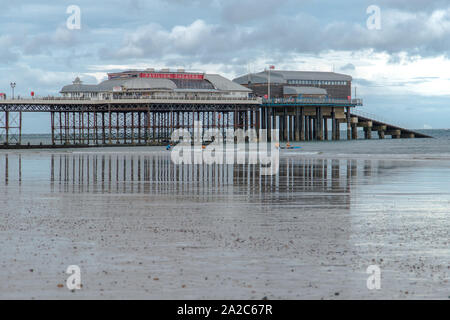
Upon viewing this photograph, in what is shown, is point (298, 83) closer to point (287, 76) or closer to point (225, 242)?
point (287, 76)

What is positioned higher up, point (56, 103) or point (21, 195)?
point (56, 103)

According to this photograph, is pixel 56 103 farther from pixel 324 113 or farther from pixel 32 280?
pixel 32 280

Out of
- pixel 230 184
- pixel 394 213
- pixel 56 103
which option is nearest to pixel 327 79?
pixel 56 103

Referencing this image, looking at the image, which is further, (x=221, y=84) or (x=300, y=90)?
(x=300, y=90)

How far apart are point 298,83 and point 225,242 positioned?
12116 centimetres

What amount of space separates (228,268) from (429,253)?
356 centimetres

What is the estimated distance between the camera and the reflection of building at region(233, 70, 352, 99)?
128 meters

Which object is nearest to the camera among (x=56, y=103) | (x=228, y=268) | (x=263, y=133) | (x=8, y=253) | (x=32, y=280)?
(x=32, y=280)

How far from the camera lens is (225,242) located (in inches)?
495

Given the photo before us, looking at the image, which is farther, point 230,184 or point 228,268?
point 230,184

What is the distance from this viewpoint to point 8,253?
11406mm

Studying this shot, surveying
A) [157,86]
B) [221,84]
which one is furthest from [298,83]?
[157,86]
